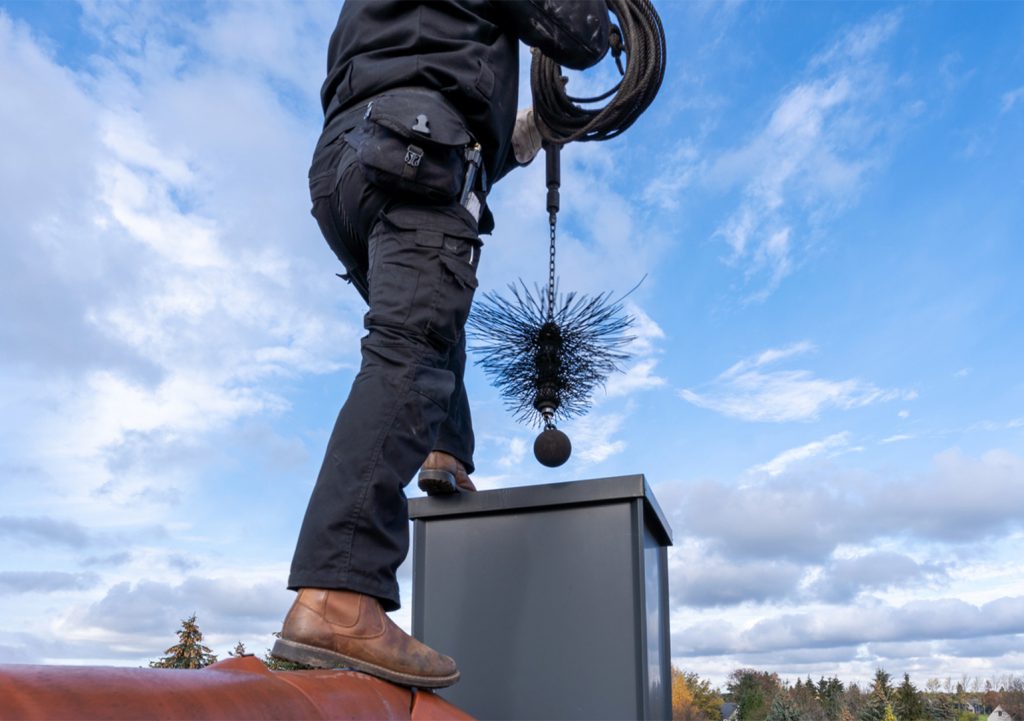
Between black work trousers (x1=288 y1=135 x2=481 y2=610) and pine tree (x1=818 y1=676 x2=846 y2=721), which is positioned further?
pine tree (x1=818 y1=676 x2=846 y2=721)

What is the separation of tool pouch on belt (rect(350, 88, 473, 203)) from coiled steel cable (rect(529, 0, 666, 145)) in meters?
1.15

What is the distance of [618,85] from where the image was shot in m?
2.80

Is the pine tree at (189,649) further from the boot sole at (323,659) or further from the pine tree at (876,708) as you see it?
the pine tree at (876,708)

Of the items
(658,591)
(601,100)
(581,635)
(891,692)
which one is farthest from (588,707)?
(891,692)

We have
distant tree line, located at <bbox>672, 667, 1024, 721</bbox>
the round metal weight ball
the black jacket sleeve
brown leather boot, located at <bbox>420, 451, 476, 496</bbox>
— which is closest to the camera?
the black jacket sleeve

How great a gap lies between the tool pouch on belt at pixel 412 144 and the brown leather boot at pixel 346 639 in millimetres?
771

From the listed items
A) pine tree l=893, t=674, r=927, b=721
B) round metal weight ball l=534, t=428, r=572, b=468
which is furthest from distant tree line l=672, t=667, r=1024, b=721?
round metal weight ball l=534, t=428, r=572, b=468

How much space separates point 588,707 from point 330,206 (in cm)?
130

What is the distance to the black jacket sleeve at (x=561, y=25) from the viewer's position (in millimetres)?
1883

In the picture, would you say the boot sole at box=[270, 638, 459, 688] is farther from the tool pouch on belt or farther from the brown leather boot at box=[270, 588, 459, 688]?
the tool pouch on belt

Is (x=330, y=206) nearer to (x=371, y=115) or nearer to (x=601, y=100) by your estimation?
(x=371, y=115)

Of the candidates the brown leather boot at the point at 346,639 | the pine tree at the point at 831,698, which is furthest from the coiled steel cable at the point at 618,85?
the pine tree at the point at 831,698

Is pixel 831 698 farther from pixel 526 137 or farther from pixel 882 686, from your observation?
pixel 526 137

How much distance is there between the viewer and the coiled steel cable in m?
2.73
